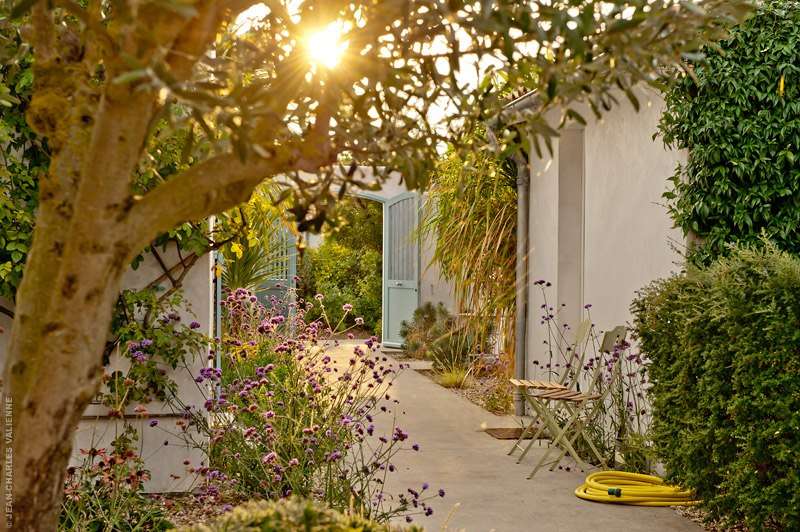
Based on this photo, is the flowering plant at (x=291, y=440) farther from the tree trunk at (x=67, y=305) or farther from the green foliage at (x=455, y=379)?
the green foliage at (x=455, y=379)

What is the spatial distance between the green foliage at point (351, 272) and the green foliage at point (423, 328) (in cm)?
362

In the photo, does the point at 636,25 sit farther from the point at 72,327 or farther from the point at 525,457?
the point at 525,457

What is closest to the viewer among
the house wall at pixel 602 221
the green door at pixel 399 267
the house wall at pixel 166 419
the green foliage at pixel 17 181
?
the green foliage at pixel 17 181

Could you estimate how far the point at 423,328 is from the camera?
14281 mm

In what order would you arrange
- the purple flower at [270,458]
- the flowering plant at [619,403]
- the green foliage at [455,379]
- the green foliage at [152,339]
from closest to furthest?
the purple flower at [270,458] → the green foliage at [152,339] → the flowering plant at [619,403] → the green foliage at [455,379]

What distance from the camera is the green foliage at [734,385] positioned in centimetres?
422

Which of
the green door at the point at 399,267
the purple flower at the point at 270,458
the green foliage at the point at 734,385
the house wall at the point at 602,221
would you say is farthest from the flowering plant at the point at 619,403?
the green door at the point at 399,267

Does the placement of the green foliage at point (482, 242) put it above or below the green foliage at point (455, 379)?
above

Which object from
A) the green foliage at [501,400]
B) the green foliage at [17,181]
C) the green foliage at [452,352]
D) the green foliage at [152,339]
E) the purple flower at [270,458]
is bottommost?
Result: the green foliage at [501,400]

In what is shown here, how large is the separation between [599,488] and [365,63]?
4.60 meters

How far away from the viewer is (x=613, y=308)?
7312 millimetres

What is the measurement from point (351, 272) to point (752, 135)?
47.8 ft

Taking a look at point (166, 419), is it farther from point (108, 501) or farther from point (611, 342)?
point (611, 342)

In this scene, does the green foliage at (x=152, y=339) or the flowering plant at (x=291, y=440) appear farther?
the green foliage at (x=152, y=339)
